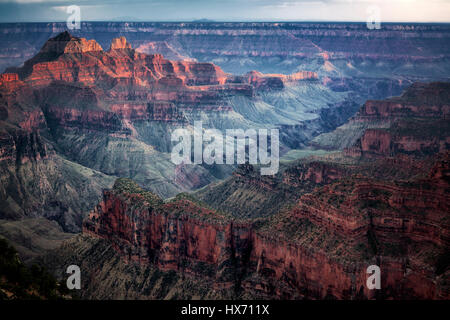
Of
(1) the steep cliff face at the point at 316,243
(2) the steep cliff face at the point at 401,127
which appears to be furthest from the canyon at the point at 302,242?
(2) the steep cliff face at the point at 401,127

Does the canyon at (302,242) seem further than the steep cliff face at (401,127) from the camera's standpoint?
No

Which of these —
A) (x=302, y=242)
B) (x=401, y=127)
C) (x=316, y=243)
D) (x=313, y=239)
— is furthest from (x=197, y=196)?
(x=316, y=243)

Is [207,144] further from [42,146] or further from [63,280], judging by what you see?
[63,280]

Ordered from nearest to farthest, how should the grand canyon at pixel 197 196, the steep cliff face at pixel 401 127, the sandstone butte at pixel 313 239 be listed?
the sandstone butte at pixel 313 239 < the grand canyon at pixel 197 196 < the steep cliff face at pixel 401 127

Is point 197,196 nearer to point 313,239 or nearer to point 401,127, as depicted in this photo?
point 401,127

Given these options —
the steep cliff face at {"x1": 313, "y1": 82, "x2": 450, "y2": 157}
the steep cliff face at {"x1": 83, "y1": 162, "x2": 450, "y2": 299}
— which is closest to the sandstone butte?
the steep cliff face at {"x1": 83, "y1": 162, "x2": 450, "y2": 299}

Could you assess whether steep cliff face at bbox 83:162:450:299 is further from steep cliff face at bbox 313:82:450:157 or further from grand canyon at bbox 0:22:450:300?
steep cliff face at bbox 313:82:450:157

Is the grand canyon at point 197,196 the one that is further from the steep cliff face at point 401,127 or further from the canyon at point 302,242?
the steep cliff face at point 401,127

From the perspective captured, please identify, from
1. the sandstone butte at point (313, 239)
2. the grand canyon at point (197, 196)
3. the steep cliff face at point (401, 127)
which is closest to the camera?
the sandstone butte at point (313, 239)

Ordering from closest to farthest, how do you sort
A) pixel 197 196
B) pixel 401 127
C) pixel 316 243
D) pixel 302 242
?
pixel 316 243
pixel 302 242
pixel 197 196
pixel 401 127
